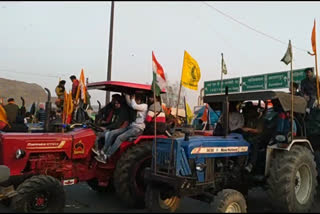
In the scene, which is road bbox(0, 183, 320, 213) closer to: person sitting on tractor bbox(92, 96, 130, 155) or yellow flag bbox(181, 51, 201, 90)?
person sitting on tractor bbox(92, 96, 130, 155)

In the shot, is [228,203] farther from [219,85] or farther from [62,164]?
[219,85]

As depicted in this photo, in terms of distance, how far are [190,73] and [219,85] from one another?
667 inches

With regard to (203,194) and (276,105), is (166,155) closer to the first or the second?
(203,194)

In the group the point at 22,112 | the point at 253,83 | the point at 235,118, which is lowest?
the point at 235,118

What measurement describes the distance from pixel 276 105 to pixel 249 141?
0.83 m

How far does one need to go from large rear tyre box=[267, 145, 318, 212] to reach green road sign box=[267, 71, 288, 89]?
1717cm

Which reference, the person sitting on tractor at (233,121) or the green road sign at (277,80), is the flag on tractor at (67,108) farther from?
the green road sign at (277,80)

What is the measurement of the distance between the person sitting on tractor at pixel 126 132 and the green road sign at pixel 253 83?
18.6 m

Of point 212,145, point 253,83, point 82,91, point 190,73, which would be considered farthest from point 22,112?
point 253,83

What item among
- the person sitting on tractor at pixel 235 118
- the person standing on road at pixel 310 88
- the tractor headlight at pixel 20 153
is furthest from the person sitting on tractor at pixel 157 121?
the person standing on road at pixel 310 88

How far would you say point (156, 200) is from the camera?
17.1 ft

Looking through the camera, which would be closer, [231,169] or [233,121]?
[231,169]

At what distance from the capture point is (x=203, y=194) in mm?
5133

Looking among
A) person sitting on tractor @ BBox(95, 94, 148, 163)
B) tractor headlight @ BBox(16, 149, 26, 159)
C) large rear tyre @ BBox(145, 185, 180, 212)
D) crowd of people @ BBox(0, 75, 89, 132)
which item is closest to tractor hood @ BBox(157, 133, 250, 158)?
large rear tyre @ BBox(145, 185, 180, 212)
